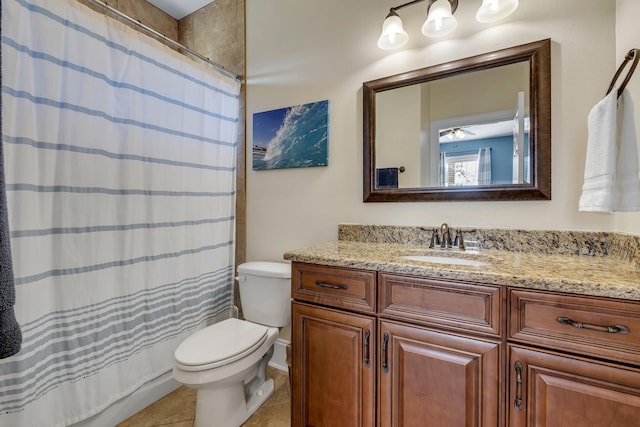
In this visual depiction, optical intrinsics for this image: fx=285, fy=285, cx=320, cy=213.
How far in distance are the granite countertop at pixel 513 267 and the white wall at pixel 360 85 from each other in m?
0.20

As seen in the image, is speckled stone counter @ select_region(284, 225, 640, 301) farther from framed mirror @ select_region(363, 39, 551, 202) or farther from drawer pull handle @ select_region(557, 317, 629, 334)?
framed mirror @ select_region(363, 39, 551, 202)

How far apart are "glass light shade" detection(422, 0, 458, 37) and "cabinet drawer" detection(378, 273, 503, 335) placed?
1.21 meters

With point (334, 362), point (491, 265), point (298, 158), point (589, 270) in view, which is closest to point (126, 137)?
point (298, 158)

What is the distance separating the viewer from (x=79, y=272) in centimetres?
130

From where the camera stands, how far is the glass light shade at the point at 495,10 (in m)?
1.25

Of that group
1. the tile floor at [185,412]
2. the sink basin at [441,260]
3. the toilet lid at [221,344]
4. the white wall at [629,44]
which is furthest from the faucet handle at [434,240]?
the tile floor at [185,412]

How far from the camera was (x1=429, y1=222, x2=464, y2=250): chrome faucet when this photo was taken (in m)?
1.40

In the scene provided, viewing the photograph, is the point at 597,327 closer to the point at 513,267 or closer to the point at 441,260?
the point at 513,267

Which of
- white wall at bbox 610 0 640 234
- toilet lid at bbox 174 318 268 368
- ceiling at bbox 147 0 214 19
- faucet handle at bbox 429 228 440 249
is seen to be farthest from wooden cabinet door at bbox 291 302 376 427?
ceiling at bbox 147 0 214 19

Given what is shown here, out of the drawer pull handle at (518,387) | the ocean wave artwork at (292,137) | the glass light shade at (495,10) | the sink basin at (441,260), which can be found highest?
the glass light shade at (495,10)

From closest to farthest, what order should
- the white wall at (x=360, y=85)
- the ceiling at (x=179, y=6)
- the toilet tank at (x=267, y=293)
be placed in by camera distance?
the white wall at (x=360, y=85) < the toilet tank at (x=267, y=293) < the ceiling at (x=179, y=6)

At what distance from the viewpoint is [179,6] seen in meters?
2.34

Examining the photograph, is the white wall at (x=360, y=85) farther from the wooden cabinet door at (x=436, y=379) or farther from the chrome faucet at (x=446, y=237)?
the wooden cabinet door at (x=436, y=379)

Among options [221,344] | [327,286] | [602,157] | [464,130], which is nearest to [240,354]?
[221,344]
